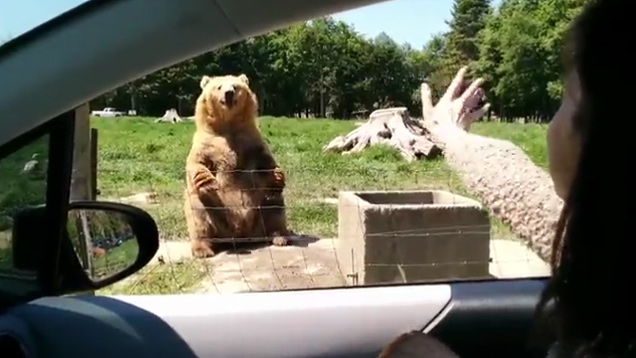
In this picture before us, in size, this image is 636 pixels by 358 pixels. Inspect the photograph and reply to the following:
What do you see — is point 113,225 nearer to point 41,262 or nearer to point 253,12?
point 41,262

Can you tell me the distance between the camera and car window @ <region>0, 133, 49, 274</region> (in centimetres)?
138

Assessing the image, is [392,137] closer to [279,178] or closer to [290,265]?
[279,178]

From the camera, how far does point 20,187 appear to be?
1.46 m

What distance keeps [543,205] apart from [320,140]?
7.60 feet

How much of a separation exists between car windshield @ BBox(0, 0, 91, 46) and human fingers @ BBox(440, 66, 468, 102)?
332 centimetres

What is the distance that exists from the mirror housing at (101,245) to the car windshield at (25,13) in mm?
429

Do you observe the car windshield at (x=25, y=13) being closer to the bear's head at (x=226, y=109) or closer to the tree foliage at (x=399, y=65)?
the tree foliage at (x=399, y=65)

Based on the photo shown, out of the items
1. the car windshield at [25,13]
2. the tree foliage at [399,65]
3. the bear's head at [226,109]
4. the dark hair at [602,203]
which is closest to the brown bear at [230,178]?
the bear's head at [226,109]

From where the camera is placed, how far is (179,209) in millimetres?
5449

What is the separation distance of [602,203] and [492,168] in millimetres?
2677

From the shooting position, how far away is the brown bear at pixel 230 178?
5.21m

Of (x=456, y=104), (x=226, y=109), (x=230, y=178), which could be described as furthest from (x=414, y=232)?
(x=226, y=109)

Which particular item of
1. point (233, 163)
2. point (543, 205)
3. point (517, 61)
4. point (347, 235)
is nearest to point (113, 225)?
point (543, 205)

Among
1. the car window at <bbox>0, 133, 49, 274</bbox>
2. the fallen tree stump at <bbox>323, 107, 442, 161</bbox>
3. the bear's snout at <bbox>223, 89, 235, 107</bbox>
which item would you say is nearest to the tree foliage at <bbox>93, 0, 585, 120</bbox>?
the fallen tree stump at <bbox>323, 107, 442, 161</bbox>
